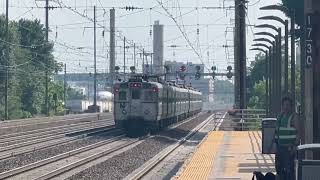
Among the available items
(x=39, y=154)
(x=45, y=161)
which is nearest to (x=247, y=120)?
(x=39, y=154)

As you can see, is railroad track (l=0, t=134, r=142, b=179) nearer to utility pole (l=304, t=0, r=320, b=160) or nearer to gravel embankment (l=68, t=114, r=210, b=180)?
gravel embankment (l=68, t=114, r=210, b=180)

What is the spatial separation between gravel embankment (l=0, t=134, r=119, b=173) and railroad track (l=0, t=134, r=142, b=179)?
57cm

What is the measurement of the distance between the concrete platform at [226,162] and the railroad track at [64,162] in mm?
3459

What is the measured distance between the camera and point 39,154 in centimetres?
2883

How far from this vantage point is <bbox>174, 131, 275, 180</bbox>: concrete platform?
18656mm

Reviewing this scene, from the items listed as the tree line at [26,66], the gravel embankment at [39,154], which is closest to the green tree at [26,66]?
the tree line at [26,66]

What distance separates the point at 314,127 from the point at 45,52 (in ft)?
264

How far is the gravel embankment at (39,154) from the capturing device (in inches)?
976

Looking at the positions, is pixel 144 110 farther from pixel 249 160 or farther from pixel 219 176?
pixel 219 176

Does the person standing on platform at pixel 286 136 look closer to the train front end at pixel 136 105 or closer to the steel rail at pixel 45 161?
the steel rail at pixel 45 161

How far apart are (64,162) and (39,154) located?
134 inches

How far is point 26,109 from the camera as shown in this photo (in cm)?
8675

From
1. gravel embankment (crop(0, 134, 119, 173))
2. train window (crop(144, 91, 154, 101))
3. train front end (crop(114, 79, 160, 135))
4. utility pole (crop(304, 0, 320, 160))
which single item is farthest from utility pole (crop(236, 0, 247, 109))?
utility pole (crop(304, 0, 320, 160))

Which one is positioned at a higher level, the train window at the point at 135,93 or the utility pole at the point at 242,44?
the utility pole at the point at 242,44
